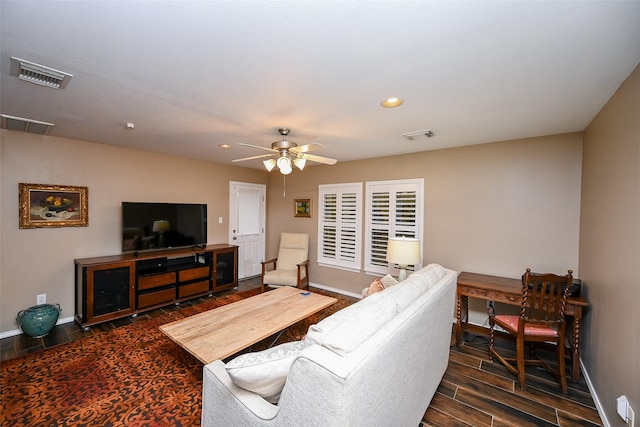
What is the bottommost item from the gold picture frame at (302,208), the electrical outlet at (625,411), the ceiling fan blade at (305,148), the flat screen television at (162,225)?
the electrical outlet at (625,411)

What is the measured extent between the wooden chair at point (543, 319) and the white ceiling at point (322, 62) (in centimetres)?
151

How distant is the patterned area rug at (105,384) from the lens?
1.87 metres

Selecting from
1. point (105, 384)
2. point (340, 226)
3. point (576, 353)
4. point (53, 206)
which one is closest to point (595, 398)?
point (576, 353)

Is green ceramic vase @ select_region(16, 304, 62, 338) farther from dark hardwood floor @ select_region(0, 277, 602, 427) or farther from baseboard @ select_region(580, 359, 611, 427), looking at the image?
baseboard @ select_region(580, 359, 611, 427)

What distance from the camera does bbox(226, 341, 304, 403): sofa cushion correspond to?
122 cm

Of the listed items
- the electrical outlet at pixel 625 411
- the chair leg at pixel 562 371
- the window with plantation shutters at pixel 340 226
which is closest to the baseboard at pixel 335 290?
the window with plantation shutters at pixel 340 226

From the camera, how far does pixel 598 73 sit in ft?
5.57

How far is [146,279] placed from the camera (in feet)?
12.1

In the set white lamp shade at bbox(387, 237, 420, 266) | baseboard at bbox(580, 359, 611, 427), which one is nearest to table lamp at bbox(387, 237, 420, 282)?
white lamp shade at bbox(387, 237, 420, 266)

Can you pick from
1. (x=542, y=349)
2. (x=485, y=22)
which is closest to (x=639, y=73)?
(x=485, y=22)

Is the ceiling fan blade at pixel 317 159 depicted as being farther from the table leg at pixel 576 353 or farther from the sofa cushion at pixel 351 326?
the table leg at pixel 576 353

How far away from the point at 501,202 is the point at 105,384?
4474 mm

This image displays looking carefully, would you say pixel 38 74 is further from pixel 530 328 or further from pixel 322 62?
pixel 530 328

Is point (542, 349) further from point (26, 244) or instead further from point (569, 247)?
point (26, 244)
